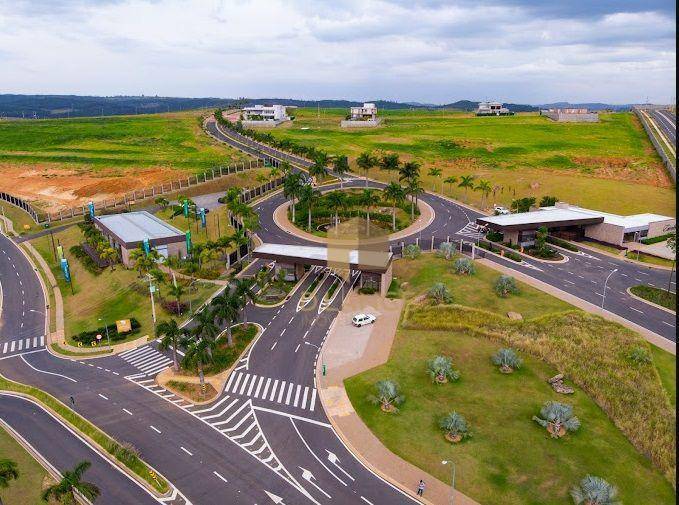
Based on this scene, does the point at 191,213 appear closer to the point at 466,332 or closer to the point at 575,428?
Answer: the point at 466,332

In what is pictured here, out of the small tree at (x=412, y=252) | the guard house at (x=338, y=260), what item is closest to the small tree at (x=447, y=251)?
the small tree at (x=412, y=252)

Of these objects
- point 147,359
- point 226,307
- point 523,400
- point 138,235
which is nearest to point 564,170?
point 523,400

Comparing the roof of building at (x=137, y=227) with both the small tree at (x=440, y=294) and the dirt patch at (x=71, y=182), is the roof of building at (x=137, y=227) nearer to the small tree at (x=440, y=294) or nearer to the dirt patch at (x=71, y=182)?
the dirt patch at (x=71, y=182)

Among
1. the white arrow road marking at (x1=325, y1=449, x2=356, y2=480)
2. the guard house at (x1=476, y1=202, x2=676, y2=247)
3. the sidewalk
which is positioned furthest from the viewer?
the guard house at (x1=476, y1=202, x2=676, y2=247)

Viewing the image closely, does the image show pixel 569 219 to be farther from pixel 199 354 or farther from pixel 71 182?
pixel 71 182

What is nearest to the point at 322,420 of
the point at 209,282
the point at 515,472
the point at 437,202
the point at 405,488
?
the point at 405,488

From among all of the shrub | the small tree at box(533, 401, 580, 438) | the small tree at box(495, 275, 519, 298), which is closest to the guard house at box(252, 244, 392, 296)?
the small tree at box(495, 275, 519, 298)

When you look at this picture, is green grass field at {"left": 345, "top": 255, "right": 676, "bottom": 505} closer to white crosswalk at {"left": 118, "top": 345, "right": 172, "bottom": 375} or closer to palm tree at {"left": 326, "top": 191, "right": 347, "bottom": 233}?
white crosswalk at {"left": 118, "top": 345, "right": 172, "bottom": 375}
